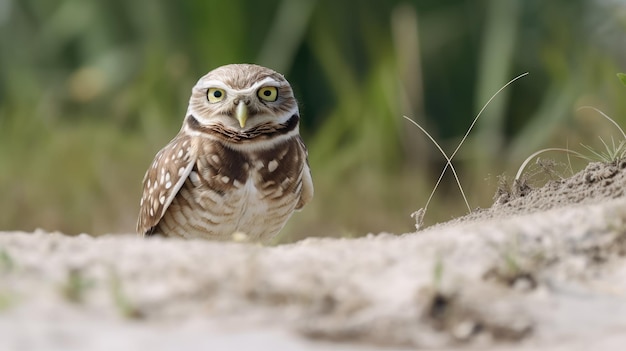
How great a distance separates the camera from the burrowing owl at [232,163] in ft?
14.3

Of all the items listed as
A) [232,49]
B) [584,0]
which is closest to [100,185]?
[232,49]

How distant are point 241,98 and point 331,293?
6.34ft

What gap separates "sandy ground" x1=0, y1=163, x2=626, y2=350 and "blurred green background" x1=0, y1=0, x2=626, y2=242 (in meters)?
4.75

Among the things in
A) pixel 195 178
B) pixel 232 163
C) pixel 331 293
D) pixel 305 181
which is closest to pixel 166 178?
pixel 195 178

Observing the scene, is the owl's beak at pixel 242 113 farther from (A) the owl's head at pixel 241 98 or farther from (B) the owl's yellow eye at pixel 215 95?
(B) the owl's yellow eye at pixel 215 95

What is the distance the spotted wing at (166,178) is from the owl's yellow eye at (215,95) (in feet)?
0.69

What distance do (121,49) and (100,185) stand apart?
2249mm

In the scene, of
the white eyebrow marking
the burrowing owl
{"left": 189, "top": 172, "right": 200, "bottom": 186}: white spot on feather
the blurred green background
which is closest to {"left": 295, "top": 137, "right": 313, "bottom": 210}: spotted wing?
the burrowing owl

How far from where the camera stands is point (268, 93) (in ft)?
14.7

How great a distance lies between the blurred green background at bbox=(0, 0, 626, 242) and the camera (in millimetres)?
8836

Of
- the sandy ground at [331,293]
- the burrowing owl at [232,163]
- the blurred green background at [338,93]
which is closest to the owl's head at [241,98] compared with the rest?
the burrowing owl at [232,163]

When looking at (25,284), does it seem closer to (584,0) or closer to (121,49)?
(121,49)

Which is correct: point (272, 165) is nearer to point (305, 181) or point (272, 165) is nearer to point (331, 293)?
point (305, 181)

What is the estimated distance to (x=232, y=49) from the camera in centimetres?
962
